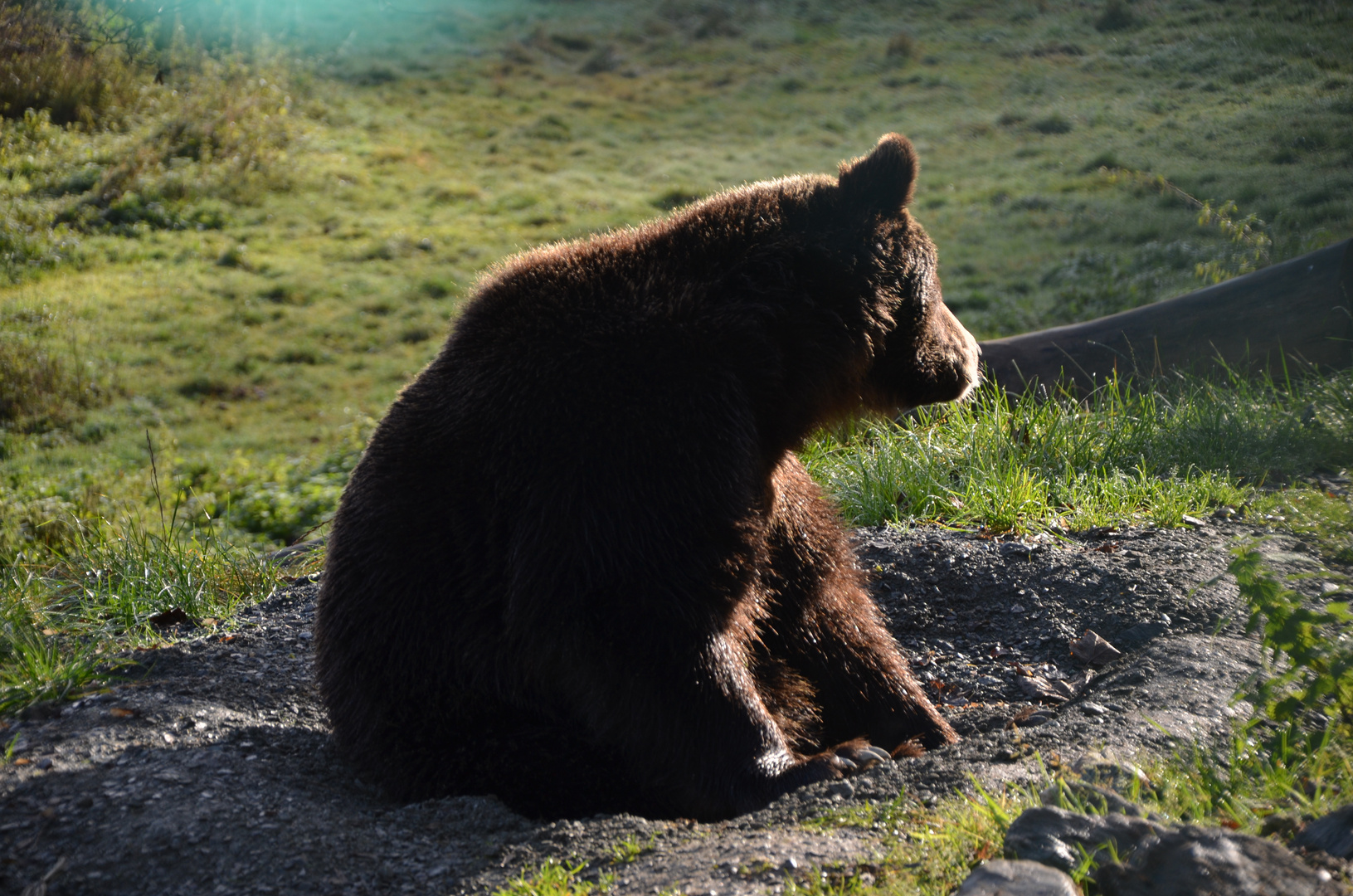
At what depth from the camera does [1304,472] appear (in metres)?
4.39

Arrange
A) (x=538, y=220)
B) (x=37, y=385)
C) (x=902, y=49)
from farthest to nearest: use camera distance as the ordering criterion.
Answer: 1. (x=902, y=49)
2. (x=538, y=220)
3. (x=37, y=385)

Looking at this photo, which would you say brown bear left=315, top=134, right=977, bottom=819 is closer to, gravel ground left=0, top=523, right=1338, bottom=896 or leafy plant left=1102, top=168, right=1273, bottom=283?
gravel ground left=0, top=523, right=1338, bottom=896

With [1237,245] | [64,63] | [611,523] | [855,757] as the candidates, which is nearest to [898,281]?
[611,523]

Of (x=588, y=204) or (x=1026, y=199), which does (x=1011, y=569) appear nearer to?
(x=1026, y=199)

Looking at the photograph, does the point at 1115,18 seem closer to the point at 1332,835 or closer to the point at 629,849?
the point at 1332,835

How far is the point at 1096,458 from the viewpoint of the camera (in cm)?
473

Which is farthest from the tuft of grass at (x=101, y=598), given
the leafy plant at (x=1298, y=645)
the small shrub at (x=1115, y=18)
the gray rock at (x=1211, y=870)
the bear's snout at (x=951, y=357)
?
the small shrub at (x=1115, y=18)

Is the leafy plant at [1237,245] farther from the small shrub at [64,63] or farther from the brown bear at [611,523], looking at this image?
the small shrub at [64,63]

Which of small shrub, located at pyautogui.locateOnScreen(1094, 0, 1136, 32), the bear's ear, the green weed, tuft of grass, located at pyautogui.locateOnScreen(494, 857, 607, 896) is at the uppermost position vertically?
small shrub, located at pyautogui.locateOnScreen(1094, 0, 1136, 32)

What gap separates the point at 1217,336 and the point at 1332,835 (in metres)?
4.89

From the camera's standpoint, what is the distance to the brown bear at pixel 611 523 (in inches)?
90.9

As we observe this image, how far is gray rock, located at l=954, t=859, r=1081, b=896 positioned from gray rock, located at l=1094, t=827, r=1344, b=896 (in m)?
0.09

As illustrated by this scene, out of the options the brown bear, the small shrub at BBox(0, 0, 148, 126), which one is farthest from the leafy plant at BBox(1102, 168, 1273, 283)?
the small shrub at BBox(0, 0, 148, 126)

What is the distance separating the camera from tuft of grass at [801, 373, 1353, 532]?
4.26 m
